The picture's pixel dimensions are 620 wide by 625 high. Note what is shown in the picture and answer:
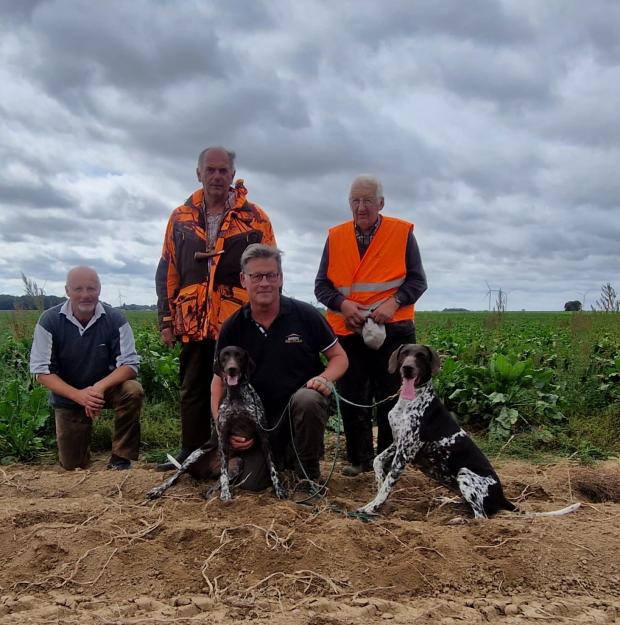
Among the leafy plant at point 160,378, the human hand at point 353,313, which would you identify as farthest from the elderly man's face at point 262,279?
the leafy plant at point 160,378

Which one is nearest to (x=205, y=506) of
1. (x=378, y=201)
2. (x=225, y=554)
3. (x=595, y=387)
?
(x=225, y=554)

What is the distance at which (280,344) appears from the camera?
480cm

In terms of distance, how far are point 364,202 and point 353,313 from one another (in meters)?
0.95

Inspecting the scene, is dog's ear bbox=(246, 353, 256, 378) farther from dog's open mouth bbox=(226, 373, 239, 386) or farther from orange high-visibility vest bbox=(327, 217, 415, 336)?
orange high-visibility vest bbox=(327, 217, 415, 336)

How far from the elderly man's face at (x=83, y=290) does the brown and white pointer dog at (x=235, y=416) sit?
158 cm

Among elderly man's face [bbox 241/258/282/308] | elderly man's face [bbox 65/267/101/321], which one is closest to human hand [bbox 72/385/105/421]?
elderly man's face [bbox 65/267/101/321]

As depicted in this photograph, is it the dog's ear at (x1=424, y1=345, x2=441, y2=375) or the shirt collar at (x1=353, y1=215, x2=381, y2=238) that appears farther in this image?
the shirt collar at (x1=353, y1=215, x2=381, y2=238)

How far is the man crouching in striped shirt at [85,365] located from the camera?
5.43 meters

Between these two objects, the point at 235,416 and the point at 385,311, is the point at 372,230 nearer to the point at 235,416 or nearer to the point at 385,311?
the point at 385,311

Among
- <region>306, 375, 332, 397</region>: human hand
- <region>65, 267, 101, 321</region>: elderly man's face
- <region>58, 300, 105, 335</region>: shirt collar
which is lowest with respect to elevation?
<region>306, 375, 332, 397</region>: human hand

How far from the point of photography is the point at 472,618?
288cm

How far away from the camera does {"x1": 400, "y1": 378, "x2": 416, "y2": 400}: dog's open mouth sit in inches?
167

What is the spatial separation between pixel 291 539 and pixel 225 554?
0.38m

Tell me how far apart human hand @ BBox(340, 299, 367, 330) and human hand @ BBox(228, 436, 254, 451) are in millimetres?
1371
